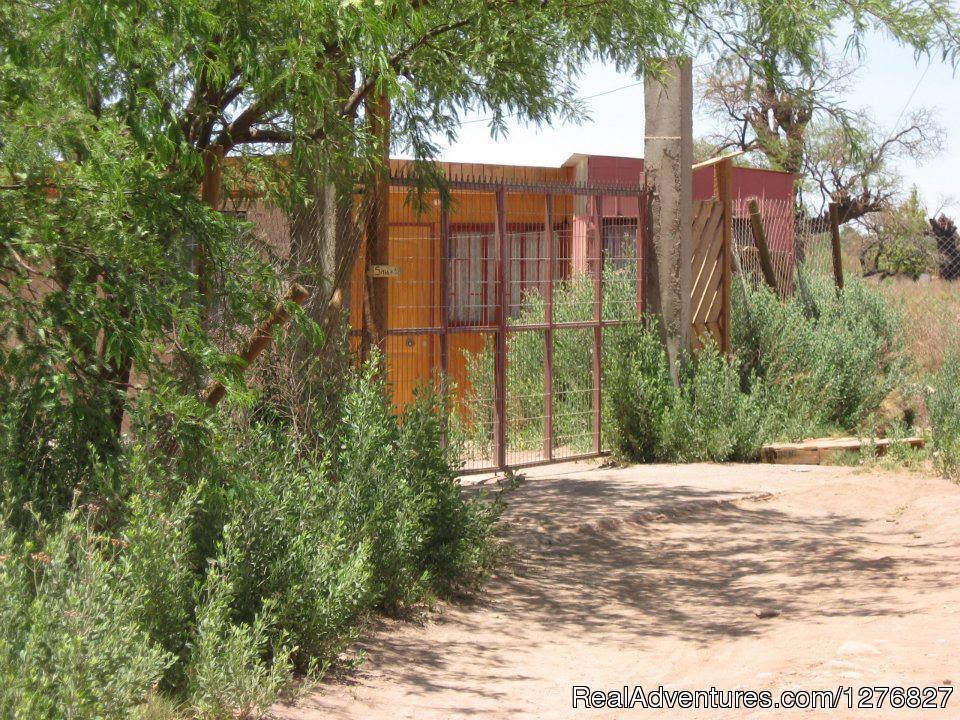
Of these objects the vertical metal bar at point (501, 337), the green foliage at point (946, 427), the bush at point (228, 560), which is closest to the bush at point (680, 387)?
the vertical metal bar at point (501, 337)

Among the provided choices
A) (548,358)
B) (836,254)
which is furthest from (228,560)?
(836,254)

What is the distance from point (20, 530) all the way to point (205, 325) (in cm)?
155

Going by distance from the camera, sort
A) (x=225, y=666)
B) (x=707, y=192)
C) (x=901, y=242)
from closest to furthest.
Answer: (x=225, y=666), (x=707, y=192), (x=901, y=242)

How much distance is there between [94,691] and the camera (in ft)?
12.2

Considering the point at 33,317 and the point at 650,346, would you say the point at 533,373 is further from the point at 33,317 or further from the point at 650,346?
the point at 33,317

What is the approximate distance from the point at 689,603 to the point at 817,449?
471 cm

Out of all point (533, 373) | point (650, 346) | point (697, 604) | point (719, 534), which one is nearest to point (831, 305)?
point (650, 346)

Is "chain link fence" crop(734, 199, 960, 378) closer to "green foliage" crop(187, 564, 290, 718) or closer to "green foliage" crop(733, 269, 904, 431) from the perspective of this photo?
"green foliage" crop(733, 269, 904, 431)

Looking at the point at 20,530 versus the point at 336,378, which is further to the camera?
the point at 336,378

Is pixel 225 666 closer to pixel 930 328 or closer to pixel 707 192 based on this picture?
pixel 930 328

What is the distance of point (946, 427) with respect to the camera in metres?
10.1

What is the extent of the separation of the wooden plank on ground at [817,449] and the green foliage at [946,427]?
0.53 m

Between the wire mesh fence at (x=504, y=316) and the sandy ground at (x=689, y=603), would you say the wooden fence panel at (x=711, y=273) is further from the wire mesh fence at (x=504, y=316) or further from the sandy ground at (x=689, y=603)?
the sandy ground at (x=689, y=603)

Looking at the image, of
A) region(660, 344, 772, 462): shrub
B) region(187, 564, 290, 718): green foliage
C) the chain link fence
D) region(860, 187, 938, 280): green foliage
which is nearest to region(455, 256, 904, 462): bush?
region(660, 344, 772, 462): shrub
